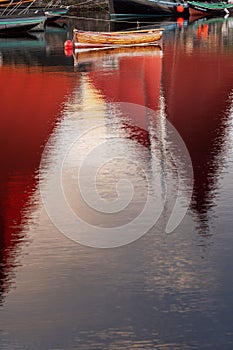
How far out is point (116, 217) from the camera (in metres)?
A: 16.1

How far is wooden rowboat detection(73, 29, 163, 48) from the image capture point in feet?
162

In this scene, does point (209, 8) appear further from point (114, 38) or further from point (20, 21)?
point (114, 38)

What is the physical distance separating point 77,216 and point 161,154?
219 inches

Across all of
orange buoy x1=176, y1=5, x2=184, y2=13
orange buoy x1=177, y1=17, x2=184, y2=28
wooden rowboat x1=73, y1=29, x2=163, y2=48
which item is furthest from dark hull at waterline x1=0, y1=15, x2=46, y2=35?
→ orange buoy x1=176, y1=5, x2=184, y2=13

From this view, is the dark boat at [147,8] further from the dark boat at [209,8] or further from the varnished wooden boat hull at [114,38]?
the varnished wooden boat hull at [114,38]

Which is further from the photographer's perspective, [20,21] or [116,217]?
[20,21]

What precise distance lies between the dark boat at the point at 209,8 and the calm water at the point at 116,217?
184ft

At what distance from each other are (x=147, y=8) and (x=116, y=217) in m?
69.2

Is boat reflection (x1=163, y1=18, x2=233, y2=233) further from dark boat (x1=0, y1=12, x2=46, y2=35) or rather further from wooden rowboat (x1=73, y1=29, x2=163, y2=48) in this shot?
dark boat (x1=0, y1=12, x2=46, y2=35)

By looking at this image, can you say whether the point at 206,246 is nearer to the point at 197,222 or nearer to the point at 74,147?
the point at 197,222

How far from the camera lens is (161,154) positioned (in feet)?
69.2

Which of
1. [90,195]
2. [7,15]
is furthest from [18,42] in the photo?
[90,195]

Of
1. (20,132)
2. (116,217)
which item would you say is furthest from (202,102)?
(116,217)

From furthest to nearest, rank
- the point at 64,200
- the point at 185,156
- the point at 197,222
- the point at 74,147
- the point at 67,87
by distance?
1. the point at 67,87
2. the point at 74,147
3. the point at 185,156
4. the point at 64,200
5. the point at 197,222
